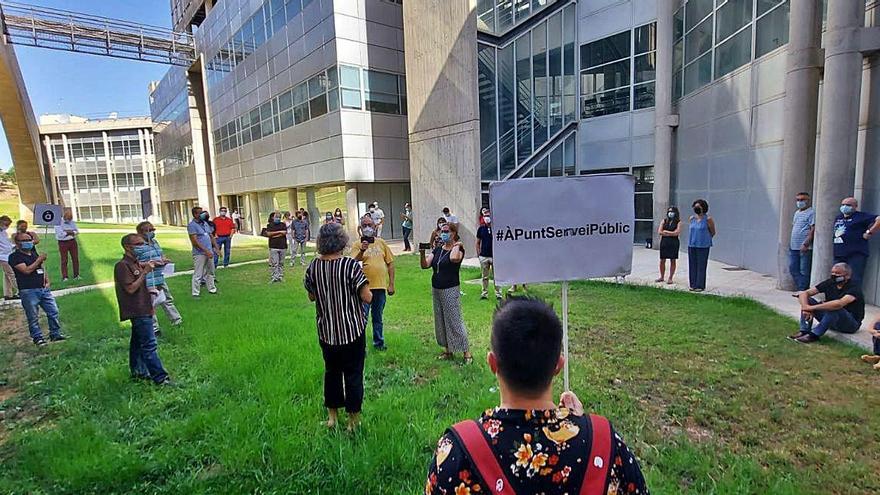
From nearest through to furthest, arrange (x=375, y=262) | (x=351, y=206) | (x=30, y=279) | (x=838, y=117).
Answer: (x=375, y=262)
(x=30, y=279)
(x=838, y=117)
(x=351, y=206)

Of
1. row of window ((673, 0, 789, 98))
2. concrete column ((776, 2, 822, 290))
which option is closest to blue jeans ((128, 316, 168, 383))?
concrete column ((776, 2, 822, 290))

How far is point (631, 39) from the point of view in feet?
54.6

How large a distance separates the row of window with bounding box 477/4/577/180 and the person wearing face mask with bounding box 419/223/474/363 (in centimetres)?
1129

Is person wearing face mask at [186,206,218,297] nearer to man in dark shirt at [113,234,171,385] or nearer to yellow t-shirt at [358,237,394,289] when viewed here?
man in dark shirt at [113,234,171,385]

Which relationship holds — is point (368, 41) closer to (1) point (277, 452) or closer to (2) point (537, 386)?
(1) point (277, 452)

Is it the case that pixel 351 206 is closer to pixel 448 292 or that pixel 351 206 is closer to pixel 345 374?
pixel 448 292

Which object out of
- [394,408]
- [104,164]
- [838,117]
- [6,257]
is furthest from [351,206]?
[104,164]

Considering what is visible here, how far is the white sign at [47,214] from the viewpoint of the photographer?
407 inches

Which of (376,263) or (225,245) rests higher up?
(376,263)

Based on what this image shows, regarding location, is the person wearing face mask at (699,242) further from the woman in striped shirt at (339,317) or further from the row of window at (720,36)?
the woman in striped shirt at (339,317)

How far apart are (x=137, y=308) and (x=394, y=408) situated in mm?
3018

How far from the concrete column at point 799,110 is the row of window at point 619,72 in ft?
26.6

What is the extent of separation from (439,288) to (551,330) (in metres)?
4.11

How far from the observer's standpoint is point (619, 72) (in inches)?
→ 677
